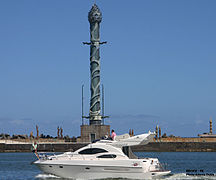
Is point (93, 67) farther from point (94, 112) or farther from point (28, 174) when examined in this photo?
point (28, 174)

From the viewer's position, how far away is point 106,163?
3881 centimetres

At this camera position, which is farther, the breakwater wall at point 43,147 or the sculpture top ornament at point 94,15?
the breakwater wall at point 43,147

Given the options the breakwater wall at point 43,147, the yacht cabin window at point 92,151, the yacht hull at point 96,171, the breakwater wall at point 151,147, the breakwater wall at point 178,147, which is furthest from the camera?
the breakwater wall at point 178,147

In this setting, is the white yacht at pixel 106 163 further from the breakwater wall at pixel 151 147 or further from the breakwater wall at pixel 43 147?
the breakwater wall at pixel 151 147

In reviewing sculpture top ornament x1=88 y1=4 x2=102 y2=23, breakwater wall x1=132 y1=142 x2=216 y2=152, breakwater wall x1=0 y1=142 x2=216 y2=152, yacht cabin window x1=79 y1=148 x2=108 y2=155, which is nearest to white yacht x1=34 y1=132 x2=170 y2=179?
yacht cabin window x1=79 y1=148 x2=108 y2=155

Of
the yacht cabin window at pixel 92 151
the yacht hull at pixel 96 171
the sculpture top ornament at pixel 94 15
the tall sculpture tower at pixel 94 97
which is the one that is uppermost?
the sculpture top ornament at pixel 94 15

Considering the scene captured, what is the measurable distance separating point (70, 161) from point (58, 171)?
4.06 ft

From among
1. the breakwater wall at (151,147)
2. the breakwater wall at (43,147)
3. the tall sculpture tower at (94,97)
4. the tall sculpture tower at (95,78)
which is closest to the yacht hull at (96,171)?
the tall sculpture tower at (94,97)

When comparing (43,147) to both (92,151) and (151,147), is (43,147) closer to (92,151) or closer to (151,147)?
(151,147)

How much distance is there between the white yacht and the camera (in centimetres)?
3844

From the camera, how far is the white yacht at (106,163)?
38438 mm

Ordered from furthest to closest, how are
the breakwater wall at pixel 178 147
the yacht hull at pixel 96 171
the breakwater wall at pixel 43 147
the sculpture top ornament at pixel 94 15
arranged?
1. the breakwater wall at pixel 178 147
2. the breakwater wall at pixel 43 147
3. the sculpture top ornament at pixel 94 15
4. the yacht hull at pixel 96 171

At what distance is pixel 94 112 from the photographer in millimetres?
90125

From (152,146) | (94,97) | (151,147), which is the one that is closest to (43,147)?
(94,97)
